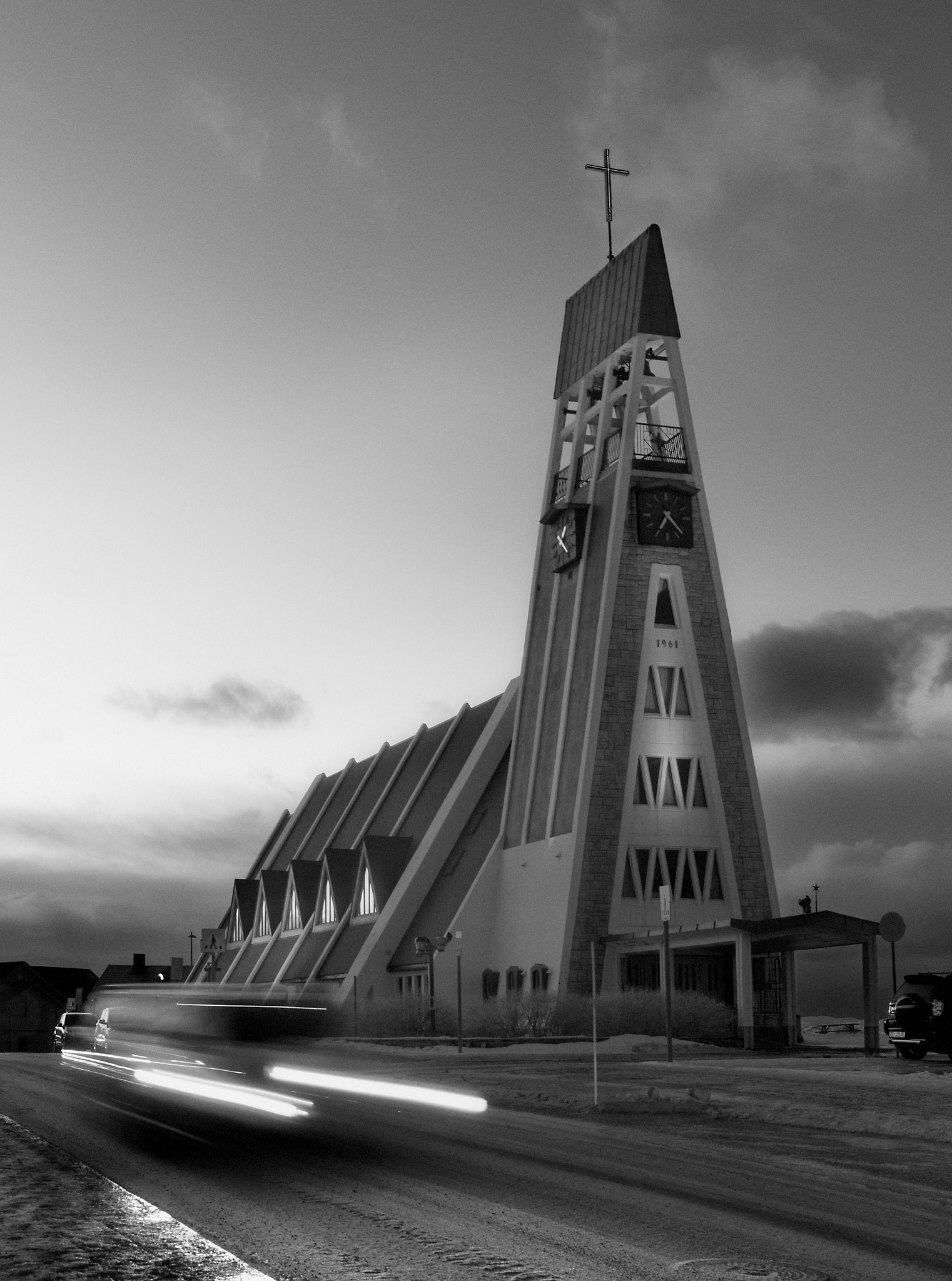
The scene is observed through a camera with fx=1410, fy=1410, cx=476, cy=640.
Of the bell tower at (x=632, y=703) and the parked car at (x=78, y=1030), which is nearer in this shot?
the parked car at (x=78, y=1030)

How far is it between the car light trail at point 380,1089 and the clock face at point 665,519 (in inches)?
1041

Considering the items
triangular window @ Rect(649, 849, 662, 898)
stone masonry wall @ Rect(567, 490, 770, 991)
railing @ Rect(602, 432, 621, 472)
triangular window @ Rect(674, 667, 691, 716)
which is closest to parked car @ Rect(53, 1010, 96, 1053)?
stone masonry wall @ Rect(567, 490, 770, 991)

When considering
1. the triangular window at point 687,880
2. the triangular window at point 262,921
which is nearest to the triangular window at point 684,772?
the triangular window at point 687,880

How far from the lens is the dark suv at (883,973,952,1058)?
88.1 feet

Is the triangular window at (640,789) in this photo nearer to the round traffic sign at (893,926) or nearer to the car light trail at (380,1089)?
the round traffic sign at (893,926)

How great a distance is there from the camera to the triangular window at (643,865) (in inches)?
1790

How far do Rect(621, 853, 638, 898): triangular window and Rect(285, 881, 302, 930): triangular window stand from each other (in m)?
22.3

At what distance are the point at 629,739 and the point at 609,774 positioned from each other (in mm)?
1401

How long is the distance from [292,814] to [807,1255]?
74456 mm

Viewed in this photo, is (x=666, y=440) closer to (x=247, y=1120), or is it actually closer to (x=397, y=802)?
(x=397, y=802)

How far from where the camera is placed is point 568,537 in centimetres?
4900

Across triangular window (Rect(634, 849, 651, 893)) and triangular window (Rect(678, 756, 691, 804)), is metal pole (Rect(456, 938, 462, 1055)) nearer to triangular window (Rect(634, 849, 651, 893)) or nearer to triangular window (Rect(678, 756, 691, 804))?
triangular window (Rect(634, 849, 651, 893))

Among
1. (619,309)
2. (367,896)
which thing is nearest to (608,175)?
(619,309)

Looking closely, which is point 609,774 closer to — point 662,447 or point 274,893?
point 662,447
